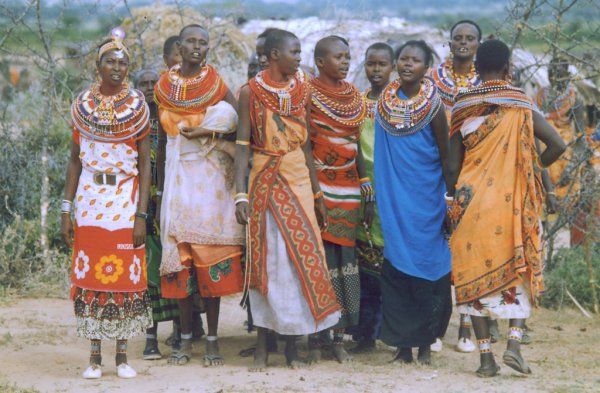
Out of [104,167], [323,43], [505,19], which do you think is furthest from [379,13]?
[104,167]

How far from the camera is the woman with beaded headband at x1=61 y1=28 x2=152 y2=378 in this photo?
5.40 metres

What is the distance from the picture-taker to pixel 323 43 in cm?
591

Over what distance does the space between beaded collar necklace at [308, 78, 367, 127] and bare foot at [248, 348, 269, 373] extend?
59.3 inches

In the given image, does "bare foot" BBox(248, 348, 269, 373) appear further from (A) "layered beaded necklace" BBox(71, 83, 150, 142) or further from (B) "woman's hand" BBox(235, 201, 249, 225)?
(A) "layered beaded necklace" BBox(71, 83, 150, 142)

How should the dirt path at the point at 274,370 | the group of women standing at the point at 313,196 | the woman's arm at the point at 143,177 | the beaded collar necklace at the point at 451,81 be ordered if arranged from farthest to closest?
Result: 1. the beaded collar necklace at the point at 451,81
2. the woman's arm at the point at 143,177
3. the group of women standing at the point at 313,196
4. the dirt path at the point at 274,370

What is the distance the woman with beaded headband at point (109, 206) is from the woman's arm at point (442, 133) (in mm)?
1761

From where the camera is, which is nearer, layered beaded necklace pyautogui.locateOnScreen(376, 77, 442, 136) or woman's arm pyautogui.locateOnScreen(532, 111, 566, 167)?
woman's arm pyautogui.locateOnScreen(532, 111, 566, 167)

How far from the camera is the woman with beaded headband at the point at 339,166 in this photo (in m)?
5.89

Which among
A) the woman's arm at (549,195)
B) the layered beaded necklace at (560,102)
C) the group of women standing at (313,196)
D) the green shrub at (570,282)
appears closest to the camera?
the group of women standing at (313,196)

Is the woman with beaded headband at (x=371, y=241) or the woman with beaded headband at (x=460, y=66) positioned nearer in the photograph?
the woman with beaded headband at (x=371, y=241)

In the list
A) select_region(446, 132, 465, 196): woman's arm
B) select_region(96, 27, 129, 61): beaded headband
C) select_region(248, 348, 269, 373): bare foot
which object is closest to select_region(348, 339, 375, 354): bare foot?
select_region(248, 348, 269, 373): bare foot

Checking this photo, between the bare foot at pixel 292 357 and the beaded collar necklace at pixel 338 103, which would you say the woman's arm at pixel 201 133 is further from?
the bare foot at pixel 292 357

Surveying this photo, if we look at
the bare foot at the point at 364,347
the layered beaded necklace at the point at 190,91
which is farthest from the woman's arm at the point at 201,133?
the bare foot at the point at 364,347

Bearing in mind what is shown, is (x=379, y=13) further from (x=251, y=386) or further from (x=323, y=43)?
(x=251, y=386)
